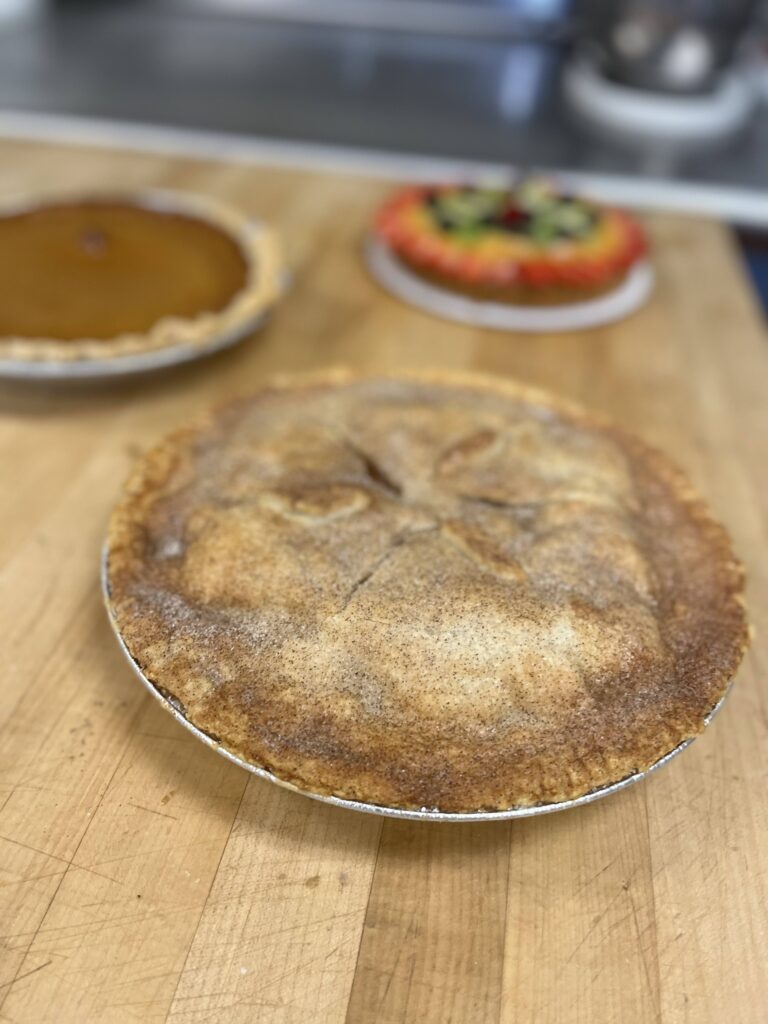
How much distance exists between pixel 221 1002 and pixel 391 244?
167 cm

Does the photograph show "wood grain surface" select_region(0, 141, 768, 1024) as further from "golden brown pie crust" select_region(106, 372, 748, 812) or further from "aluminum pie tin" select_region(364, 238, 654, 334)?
"aluminum pie tin" select_region(364, 238, 654, 334)

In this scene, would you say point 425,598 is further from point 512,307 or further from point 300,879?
point 512,307

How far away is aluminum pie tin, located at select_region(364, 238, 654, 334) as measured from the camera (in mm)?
1988

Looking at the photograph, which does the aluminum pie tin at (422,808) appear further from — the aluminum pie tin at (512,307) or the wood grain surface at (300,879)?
the aluminum pie tin at (512,307)

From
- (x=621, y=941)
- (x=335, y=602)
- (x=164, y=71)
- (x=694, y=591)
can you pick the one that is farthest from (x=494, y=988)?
(x=164, y=71)

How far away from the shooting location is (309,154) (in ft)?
8.99

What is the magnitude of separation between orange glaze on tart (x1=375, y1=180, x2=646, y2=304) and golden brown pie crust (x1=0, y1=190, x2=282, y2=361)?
359 millimetres

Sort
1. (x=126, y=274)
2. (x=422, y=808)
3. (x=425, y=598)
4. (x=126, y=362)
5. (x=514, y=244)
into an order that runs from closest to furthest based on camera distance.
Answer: (x=422, y=808), (x=425, y=598), (x=126, y=362), (x=126, y=274), (x=514, y=244)

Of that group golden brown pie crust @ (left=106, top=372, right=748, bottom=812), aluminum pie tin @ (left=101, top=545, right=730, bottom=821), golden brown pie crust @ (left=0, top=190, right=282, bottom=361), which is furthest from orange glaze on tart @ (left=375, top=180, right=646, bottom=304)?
aluminum pie tin @ (left=101, top=545, right=730, bottom=821)

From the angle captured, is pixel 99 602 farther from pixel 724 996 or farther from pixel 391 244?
→ pixel 391 244

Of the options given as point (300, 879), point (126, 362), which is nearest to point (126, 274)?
point (126, 362)

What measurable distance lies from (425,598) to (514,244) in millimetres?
1225

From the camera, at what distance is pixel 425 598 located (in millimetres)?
1024

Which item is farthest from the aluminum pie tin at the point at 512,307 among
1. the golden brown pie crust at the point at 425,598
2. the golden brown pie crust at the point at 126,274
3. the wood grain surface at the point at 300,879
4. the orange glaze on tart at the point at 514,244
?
the wood grain surface at the point at 300,879
